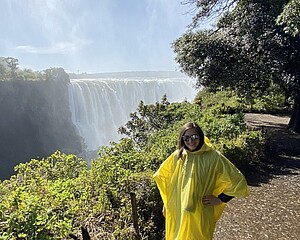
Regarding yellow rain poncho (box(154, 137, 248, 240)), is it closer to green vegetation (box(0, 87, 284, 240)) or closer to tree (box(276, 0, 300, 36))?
green vegetation (box(0, 87, 284, 240))

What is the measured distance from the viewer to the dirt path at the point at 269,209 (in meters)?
4.24

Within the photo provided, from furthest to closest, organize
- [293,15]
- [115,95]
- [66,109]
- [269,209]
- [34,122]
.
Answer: [66,109]
[34,122]
[115,95]
[293,15]
[269,209]

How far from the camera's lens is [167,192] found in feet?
8.20

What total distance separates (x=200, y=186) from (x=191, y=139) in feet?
1.03

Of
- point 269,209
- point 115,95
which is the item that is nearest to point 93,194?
point 269,209

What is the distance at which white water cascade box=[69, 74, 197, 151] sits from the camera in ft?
144

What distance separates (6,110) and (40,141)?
6.43 meters

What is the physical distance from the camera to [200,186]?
2.28 meters

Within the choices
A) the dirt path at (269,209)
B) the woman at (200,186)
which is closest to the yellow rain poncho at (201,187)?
the woman at (200,186)

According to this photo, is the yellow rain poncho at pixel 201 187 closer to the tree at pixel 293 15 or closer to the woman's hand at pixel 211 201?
the woman's hand at pixel 211 201

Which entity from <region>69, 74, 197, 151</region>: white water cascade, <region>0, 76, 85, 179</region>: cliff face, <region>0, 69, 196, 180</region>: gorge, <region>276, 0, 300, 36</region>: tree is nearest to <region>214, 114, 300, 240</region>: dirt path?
<region>276, 0, 300, 36</region>: tree

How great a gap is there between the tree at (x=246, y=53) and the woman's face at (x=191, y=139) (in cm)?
787

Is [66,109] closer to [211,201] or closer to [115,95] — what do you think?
[115,95]

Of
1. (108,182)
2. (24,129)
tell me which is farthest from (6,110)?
(108,182)
